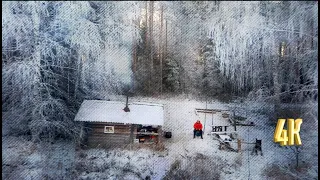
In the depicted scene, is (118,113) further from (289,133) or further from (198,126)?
(289,133)

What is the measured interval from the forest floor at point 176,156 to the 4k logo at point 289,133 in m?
0.17

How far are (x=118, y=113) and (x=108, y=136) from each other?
54cm

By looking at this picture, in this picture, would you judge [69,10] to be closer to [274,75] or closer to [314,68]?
[274,75]

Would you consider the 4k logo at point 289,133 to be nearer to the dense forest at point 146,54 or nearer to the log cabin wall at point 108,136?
the dense forest at point 146,54

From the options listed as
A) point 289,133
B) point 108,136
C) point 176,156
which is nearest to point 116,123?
point 108,136

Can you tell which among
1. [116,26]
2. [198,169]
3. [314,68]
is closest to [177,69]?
[116,26]

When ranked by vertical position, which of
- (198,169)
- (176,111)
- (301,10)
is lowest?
(198,169)

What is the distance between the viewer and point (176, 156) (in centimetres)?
600

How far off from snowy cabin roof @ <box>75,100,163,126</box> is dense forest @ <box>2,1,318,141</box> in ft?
0.68

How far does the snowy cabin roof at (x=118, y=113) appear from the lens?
578 cm

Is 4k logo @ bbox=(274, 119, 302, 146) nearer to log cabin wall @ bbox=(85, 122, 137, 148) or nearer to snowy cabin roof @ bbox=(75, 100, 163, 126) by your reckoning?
snowy cabin roof @ bbox=(75, 100, 163, 126)

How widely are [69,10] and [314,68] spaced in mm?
5806

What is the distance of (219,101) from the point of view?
6.24 m

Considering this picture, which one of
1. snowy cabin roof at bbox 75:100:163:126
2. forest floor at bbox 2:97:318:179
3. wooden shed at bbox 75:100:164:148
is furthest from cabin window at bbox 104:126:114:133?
forest floor at bbox 2:97:318:179
